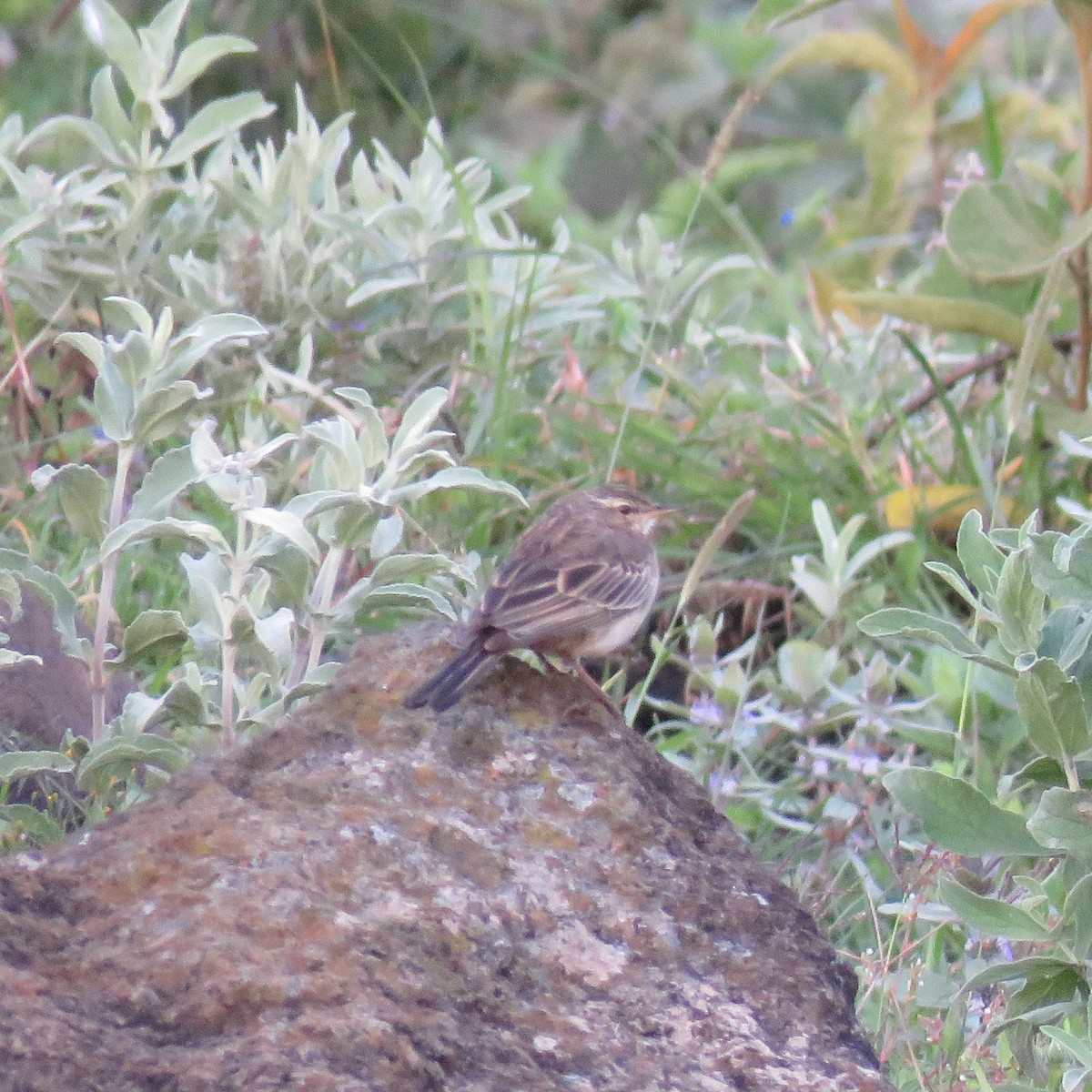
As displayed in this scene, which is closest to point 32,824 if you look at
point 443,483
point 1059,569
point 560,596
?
point 443,483

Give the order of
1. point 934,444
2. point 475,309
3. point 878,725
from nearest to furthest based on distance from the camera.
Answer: point 878,725 → point 475,309 → point 934,444

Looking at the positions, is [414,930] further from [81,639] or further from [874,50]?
[874,50]

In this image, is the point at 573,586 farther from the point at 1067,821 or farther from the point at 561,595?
the point at 1067,821

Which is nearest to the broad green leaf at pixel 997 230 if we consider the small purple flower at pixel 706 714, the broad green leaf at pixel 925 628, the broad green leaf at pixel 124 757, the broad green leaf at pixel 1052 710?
the small purple flower at pixel 706 714

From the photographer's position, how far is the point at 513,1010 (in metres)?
2.75

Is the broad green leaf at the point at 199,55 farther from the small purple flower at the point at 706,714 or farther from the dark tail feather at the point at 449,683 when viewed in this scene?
the small purple flower at the point at 706,714

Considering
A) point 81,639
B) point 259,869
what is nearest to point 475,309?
point 81,639

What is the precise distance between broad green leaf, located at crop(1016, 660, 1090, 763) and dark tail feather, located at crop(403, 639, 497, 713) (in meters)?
1.09

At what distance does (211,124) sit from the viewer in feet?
17.1

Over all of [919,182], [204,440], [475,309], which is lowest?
[919,182]

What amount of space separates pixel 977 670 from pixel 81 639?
2751mm

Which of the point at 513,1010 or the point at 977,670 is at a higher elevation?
the point at 513,1010

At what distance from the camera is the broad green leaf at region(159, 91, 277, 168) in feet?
17.0

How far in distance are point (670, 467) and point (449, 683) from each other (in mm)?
2455
